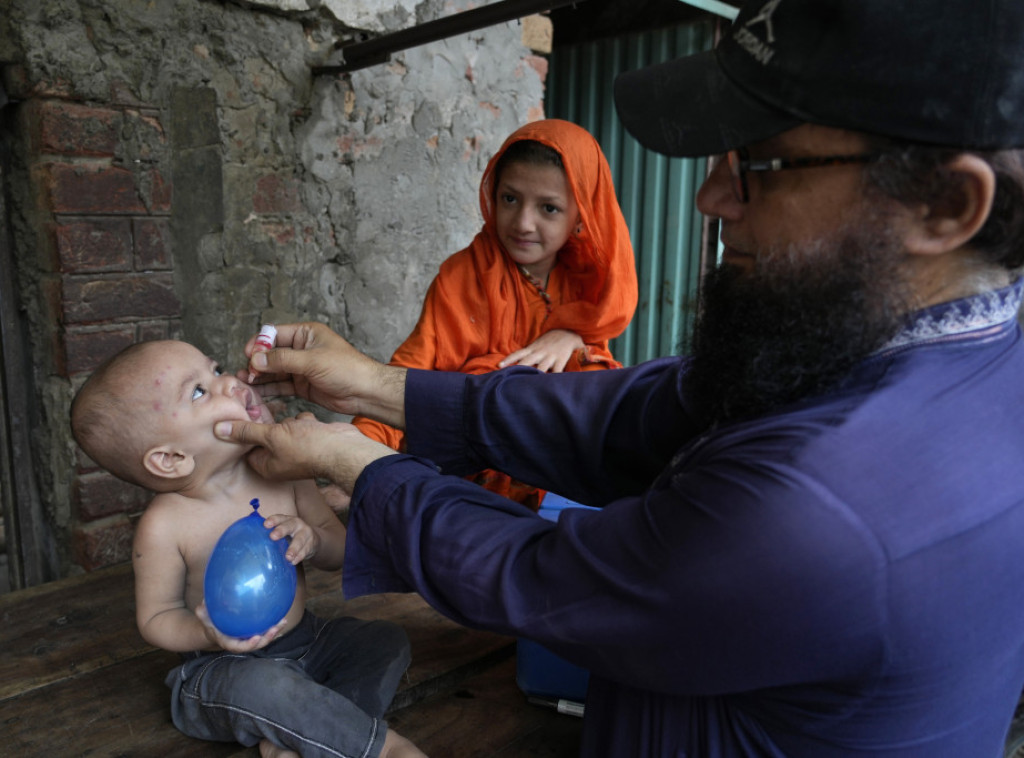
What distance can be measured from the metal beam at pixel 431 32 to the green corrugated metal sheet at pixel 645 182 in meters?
2.29

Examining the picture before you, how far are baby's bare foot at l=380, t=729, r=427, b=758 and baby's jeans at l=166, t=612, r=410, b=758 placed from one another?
0.08 feet

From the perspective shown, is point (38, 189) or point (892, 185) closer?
point (892, 185)

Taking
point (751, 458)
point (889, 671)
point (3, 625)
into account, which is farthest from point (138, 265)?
point (889, 671)

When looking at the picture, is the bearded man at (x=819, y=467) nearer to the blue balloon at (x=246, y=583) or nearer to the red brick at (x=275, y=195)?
the blue balloon at (x=246, y=583)

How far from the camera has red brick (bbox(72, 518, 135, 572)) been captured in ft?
8.29

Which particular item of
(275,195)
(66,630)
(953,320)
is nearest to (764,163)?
(953,320)

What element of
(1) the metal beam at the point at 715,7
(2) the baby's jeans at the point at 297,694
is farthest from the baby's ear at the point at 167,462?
(1) the metal beam at the point at 715,7

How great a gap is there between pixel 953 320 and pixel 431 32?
2.03 m

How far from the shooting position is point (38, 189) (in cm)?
233

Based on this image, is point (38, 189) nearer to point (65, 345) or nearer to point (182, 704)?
point (65, 345)

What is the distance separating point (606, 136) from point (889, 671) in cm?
446

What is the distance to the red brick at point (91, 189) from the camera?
231 centimetres

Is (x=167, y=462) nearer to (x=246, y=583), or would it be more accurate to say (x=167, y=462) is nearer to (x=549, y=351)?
(x=246, y=583)

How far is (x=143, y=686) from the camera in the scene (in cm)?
175
